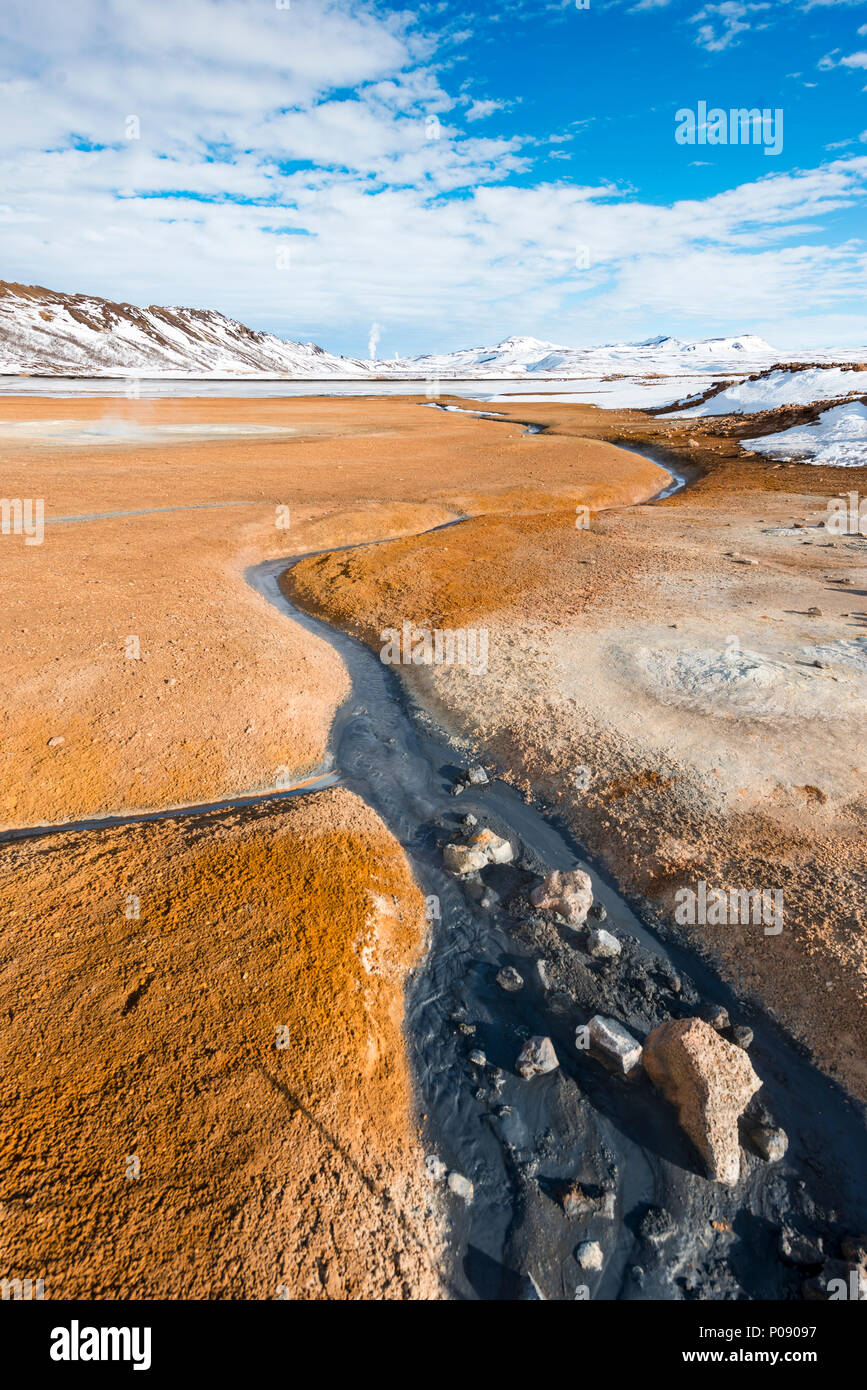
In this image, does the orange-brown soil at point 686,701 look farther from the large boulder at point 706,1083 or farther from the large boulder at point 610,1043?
the large boulder at point 610,1043

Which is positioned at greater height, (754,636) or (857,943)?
(754,636)

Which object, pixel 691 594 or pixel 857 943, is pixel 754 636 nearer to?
pixel 691 594

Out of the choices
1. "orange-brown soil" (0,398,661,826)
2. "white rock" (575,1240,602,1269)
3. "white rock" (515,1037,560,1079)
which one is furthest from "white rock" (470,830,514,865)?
"white rock" (575,1240,602,1269)

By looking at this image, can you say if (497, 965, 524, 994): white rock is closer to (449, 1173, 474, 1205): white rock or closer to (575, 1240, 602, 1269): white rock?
(449, 1173, 474, 1205): white rock

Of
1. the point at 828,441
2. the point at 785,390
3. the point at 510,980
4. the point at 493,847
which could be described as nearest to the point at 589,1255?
the point at 510,980

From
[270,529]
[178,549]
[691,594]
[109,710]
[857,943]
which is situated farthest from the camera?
[270,529]
